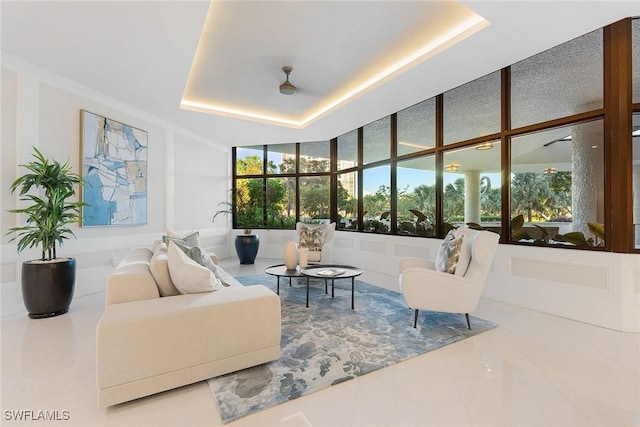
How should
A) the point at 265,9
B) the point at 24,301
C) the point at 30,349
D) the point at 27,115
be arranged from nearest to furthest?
the point at 30,349
the point at 265,9
the point at 24,301
the point at 27,115

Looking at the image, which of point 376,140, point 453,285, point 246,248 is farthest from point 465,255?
point 246,248

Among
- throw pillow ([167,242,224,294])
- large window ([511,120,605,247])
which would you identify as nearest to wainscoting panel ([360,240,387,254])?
large window ([511,120,605,247])

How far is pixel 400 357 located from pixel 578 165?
299 cm

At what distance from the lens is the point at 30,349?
8.40 feet

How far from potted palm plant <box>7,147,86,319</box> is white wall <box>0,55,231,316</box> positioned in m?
0.21

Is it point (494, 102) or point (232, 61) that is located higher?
point (232, 61)

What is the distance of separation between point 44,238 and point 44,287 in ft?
1.76

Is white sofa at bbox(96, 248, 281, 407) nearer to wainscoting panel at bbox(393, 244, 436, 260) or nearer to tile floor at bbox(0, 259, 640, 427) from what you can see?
tile floor at bbox(0, 259, 640, 427)

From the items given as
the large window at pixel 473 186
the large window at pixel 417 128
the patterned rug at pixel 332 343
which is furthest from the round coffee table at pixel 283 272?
the large window at pixel 417 128

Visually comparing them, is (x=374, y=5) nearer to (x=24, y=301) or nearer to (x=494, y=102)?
(x=494, y=102)

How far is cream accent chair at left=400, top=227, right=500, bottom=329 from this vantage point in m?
2.94

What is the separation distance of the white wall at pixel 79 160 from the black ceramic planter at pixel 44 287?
14.1 inches

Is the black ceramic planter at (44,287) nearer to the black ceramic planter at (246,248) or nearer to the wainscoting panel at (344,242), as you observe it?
the black ceramic planter at (246,248)

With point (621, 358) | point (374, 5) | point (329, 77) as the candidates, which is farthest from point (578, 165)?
point (329, 77)
